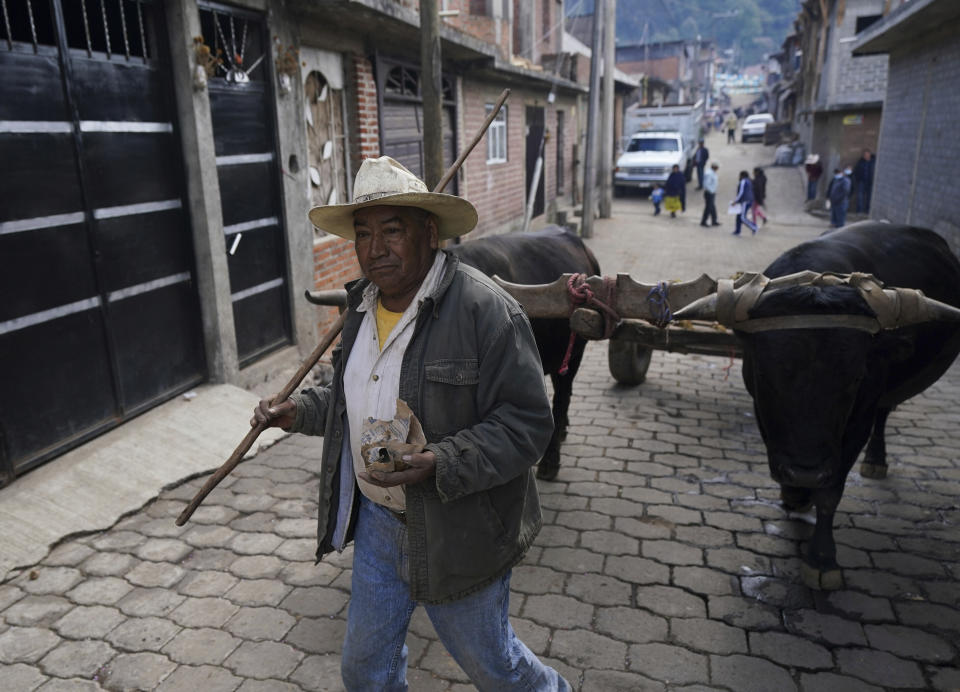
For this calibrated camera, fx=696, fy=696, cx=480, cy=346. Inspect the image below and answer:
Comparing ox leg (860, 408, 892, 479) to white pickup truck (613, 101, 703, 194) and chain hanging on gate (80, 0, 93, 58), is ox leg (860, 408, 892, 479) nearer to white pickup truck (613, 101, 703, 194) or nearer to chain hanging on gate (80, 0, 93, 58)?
chain hanging on gate (80, 0, 93, 58)

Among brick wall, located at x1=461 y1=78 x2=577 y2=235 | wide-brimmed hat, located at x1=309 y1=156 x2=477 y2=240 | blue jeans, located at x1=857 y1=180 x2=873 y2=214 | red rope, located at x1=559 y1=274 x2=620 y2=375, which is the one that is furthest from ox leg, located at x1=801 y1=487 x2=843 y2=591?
blue jeans, located at x1=857 y1=180 x2=873 y2=214

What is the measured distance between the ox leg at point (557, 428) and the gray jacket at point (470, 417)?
8.96 feet

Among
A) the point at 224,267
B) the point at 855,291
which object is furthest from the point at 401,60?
the point at 855,291

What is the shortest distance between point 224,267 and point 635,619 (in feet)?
14.5

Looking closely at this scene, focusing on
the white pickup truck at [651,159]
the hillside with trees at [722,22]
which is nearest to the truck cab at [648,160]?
the white pickup truck at [651,159]

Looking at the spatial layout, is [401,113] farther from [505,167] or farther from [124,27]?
[505,167]

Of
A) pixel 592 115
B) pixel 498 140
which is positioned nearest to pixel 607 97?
pixel 592 115

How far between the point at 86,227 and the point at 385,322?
3565 millimetres

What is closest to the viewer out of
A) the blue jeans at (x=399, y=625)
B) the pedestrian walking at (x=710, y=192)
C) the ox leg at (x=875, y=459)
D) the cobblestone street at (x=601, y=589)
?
the blue jeans at (x=399, y=625)

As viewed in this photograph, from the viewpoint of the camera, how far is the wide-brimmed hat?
7.20ft

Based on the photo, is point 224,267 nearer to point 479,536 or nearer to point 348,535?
point 348,535

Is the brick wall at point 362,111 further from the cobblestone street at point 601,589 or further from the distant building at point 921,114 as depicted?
the distant building at point 921,114

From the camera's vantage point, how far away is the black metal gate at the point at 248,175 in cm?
614

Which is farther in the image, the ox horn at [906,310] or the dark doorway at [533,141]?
the dark doorway at [533,141]
